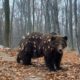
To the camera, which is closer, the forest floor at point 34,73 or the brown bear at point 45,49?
the forest floor at point 34,73

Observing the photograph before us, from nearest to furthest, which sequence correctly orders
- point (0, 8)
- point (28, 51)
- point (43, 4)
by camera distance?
1. point (28, 51)
2. point (43, 4)
3. point (0, 8)

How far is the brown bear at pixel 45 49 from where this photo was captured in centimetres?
1036

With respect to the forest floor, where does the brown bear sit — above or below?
above

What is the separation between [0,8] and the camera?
190 ft

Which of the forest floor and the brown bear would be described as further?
the brown bear

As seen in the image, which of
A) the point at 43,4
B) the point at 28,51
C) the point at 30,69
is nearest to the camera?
the point at 30,69

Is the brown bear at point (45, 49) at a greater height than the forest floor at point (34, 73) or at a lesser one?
greater

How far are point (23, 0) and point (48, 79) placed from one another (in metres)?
43.0

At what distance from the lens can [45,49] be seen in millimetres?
10664

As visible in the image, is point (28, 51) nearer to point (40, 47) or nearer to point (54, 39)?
point (40, 47)

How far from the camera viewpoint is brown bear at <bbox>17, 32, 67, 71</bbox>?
1036 cm

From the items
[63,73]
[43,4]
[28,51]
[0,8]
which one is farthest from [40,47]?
[0,8]

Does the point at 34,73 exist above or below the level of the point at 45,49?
below

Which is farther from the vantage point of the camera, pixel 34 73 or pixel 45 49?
pixel 45 49
